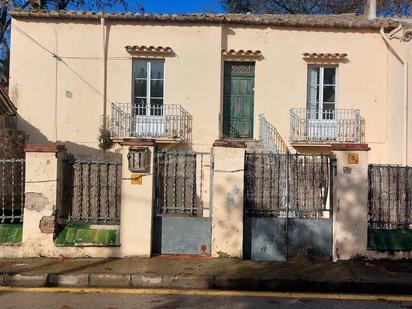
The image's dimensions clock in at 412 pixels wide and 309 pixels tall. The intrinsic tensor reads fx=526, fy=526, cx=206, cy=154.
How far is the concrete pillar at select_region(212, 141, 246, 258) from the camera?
341 inches

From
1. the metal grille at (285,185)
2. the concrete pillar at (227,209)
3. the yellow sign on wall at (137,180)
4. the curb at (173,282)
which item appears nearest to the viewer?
the curb at (173,282)

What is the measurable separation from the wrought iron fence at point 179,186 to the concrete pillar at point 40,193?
Answer: 5.65ft

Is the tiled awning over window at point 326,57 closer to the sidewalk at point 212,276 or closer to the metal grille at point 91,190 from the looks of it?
the metal grille at point 91,190

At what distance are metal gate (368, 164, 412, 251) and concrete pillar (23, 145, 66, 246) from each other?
530 cm

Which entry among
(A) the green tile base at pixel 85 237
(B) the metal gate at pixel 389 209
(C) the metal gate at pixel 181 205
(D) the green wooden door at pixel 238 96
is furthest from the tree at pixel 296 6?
(A) the green tile base at pixel 85 237

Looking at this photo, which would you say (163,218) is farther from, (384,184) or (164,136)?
(164,136)

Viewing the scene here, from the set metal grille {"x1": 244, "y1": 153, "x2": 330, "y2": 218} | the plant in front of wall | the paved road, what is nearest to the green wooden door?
the plant in front of wall

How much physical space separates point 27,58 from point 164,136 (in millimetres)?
4750

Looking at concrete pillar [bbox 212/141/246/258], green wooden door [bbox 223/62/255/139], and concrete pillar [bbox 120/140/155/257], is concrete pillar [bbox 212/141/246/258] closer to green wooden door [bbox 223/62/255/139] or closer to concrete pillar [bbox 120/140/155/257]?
concrete pillar [bbox 120/140/155/257]

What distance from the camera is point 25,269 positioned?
25.6 feet

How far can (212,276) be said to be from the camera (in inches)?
295

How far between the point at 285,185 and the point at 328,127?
7.55m

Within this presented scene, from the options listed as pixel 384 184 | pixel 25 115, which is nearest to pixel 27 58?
pixel 25 115

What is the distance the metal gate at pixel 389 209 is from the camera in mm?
8789
